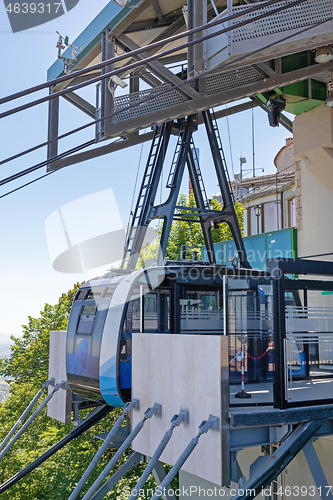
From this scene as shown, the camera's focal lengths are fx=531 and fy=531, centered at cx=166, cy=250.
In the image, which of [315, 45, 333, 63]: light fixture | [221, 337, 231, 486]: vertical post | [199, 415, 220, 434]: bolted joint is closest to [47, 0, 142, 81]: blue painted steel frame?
[315, 45, 333, 63]: light fixture

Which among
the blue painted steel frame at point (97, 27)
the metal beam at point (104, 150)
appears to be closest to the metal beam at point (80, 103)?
the blue painted steel frame at point (97, 27)

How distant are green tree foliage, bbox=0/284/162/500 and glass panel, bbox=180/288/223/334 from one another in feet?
39.0

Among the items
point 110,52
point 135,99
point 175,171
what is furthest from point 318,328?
point 110,52

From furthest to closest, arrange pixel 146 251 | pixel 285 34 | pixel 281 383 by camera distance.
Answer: pixel 146 251 → pixel 285 34 → pixel 281 383

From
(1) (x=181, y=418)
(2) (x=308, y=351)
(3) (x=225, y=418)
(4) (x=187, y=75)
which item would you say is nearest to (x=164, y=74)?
(4) (x=187, y=75)

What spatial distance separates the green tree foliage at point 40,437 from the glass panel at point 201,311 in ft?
39.0

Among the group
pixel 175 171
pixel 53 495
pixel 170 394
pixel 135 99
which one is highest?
pixel 135 99

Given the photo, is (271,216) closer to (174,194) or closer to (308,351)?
(174,194)

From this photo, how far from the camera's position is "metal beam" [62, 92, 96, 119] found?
14152 mm

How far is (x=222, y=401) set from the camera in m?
6.52

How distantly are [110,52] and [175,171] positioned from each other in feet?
9.82

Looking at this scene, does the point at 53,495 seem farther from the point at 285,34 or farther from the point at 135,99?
the point at 285,34

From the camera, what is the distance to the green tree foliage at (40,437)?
72.2ft

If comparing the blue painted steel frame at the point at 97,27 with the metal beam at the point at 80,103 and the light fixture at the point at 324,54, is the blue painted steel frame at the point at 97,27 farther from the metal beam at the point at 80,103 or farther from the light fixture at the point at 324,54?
the light fixture at the point at 324,54
